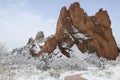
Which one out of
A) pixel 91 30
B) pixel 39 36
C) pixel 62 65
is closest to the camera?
pixel 62 65

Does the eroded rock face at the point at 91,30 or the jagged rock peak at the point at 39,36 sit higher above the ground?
the jagged rock peak at the point at 39,36

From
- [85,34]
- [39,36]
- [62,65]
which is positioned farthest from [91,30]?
[39,36]

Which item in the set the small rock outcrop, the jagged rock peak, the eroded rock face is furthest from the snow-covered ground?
the jagged rock peak

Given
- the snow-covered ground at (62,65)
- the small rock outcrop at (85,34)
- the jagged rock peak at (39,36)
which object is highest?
the jagged rock peak at (39,36)

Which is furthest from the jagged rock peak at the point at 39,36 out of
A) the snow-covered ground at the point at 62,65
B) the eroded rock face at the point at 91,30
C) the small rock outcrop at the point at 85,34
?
the eroded rock face at the point at 91,30

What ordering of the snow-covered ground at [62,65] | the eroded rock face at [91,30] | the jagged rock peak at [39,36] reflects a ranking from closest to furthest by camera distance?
the snow-covered ground at [62,65] → the eroded rock face at [91,30] → the jagged rock peak at [39,36]

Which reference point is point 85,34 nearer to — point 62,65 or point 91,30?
point 91,30

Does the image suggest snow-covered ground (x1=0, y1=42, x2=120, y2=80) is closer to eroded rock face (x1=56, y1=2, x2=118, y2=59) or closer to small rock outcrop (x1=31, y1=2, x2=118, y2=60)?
small rock outcrop (x1=31, y1=2, x2=118, y2=60)

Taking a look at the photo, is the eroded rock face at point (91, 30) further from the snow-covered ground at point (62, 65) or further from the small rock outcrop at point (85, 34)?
the snow-covered ground at point (62, 65)

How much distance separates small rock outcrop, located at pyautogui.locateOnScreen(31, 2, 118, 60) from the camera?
231 ft

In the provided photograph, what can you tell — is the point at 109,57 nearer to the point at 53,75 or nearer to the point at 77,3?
the point at 77,3

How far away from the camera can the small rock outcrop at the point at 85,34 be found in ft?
231

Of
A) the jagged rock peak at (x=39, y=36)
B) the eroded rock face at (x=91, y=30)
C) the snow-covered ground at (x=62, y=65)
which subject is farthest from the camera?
the jagged rock peak at (x=39, y=36)

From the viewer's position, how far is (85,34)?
234 ft
